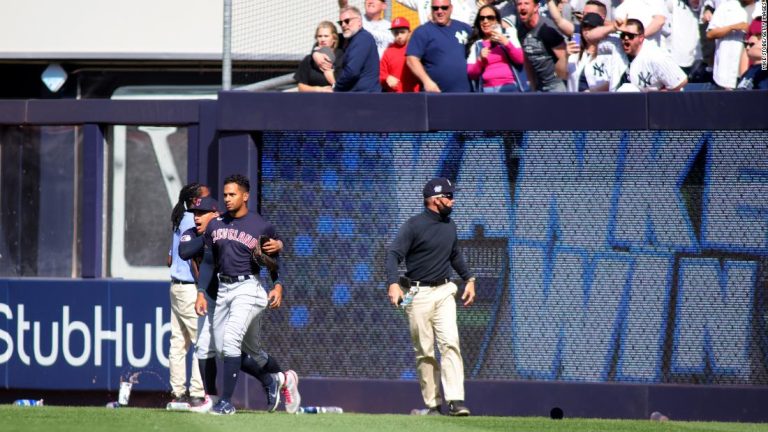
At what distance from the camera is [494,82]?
11773 millimetres

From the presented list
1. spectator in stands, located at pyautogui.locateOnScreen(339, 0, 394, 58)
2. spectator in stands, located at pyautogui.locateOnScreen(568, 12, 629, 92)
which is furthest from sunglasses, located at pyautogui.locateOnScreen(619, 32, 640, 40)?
spectator in stands, located at pyautogui.locateOnScreen(339, 0, 394, 58)

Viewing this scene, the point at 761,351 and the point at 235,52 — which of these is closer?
the point at 761,351

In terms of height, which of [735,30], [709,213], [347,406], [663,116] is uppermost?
[735,30]

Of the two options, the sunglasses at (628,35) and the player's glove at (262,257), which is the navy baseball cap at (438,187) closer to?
the player's glove at (262,257)

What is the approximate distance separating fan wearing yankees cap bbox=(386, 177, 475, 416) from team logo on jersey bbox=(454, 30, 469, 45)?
1794mm

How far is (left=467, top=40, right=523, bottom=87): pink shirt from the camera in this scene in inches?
461

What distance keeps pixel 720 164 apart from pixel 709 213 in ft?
1.41

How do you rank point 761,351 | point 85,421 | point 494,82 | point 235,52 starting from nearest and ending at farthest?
point 85,421 < point 761,351 < point 494,82 < point 235,52

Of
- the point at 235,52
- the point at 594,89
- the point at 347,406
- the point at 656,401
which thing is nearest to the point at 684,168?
the point at 594,89

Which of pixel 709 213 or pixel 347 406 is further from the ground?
pixel 709 213

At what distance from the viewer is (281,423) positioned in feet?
31.3

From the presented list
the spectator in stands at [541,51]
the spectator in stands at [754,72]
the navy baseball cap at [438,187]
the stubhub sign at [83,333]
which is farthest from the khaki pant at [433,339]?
the spectator in stands at [754,72]

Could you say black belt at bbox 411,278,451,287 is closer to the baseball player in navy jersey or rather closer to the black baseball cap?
the baseball player in navy jersey

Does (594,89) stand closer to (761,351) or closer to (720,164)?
(720,164)
